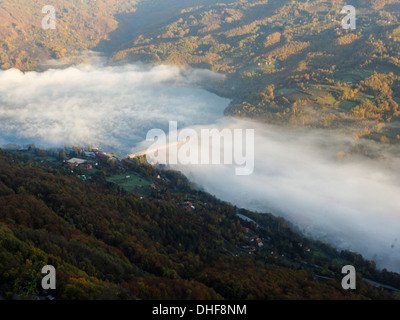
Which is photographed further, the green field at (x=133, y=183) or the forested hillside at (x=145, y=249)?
the green field at (x=133, y=183)

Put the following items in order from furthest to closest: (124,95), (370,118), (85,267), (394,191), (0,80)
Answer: (0,80)
(124,95)
(370,118)
(394,191)
(85,267)

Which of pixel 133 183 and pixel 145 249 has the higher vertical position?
pixel 133 183

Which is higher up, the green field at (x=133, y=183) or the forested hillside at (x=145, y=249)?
the green field at (x=133, y=183)

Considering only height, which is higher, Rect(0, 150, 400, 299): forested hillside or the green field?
the green field

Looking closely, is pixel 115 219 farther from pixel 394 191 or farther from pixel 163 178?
pixel 394 191

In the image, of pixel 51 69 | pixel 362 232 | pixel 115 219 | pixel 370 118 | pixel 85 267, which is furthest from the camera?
pixel 51 69

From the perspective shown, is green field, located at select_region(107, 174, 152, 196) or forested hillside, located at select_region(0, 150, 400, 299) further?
green field, located at select_region(107, 174, 152, 196)

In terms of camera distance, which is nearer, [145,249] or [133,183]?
[145,249]

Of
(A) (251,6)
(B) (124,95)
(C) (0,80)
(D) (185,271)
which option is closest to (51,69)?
(C) (0,80)
